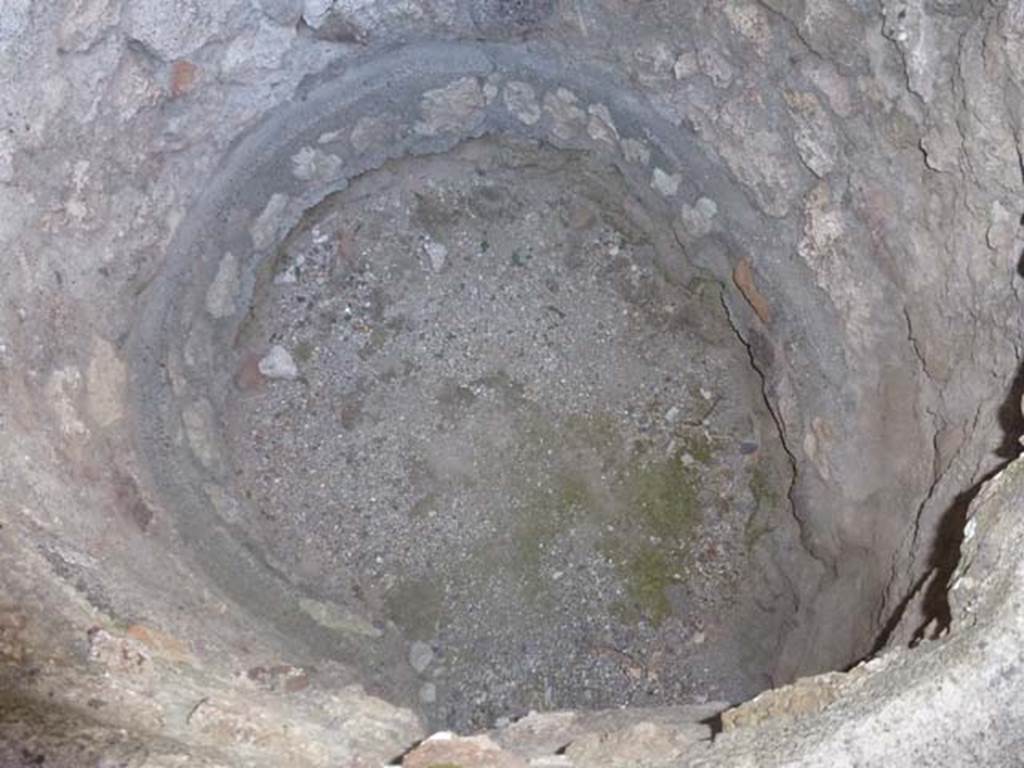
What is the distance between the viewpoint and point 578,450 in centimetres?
263

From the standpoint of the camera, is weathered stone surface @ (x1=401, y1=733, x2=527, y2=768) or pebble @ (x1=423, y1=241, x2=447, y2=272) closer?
weathered stone surface @ (x1=401, y1=733, x2=527, y2=768)

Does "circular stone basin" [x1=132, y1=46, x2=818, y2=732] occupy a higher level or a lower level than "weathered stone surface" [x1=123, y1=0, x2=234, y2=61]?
lower

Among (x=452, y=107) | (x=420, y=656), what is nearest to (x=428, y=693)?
(x=420, y=656)

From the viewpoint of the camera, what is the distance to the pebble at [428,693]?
2395 millimetres

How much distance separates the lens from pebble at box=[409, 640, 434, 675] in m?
2.43

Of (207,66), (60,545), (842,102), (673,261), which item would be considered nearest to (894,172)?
(842,102)

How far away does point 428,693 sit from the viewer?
7.89ft

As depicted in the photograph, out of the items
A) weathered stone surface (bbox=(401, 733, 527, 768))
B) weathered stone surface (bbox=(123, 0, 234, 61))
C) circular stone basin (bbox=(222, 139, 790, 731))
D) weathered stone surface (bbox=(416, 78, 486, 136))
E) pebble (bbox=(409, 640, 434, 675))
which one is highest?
weathered stone surface (bbox=(123, 0, 234, 61))

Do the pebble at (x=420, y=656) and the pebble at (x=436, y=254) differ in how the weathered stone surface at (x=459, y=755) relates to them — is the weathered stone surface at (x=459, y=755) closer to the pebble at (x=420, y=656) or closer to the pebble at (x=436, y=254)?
the pebble at (x=420, y=656)

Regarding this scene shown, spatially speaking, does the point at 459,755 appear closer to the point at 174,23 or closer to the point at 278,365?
the point at 174,23

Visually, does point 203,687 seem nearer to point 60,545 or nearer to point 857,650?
point 60,545

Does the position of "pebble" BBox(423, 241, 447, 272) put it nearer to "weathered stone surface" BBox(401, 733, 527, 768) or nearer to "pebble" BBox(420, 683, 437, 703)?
"pebble" BBox(420, 683, 437, 703)

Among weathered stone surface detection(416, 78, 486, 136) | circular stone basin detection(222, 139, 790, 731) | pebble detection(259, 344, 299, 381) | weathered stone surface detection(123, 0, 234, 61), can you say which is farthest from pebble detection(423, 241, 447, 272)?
weathered stone surface detection(123, 0, 234, 61)

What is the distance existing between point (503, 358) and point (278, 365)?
0.55 meters
